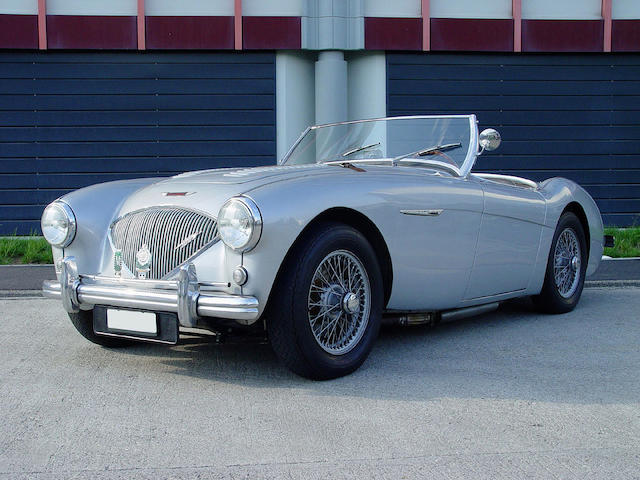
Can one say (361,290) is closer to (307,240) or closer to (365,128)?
(307,240)

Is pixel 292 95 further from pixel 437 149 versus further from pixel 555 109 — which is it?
pixel 437 149

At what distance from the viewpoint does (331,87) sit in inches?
485

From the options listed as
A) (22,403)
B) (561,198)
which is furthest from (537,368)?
(22,403)

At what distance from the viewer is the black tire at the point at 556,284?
5707mm

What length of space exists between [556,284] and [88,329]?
3.28m

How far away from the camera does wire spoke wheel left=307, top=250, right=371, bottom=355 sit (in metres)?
3.97

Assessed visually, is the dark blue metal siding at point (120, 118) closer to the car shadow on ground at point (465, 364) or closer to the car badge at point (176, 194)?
the car shadow on ground at point (465, 364)

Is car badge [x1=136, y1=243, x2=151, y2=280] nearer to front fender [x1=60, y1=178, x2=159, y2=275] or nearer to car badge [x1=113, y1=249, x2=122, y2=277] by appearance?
car badge [x1=113, y1=249, x2=122, y2=277]

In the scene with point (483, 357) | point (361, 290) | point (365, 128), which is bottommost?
point (483, 357)

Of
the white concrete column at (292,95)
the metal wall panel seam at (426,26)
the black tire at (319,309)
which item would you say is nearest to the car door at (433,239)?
the black tire at (319,309)

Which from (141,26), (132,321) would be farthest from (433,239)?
(141,26)

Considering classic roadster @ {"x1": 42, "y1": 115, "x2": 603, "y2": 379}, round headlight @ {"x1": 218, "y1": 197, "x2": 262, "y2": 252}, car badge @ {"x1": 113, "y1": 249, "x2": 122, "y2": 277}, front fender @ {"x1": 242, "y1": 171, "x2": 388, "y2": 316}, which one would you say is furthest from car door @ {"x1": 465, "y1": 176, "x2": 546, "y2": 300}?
car badge @ {"x1": 113, "y1": 249, "x2": 122, "y2": 277}

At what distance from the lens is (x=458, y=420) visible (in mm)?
3354

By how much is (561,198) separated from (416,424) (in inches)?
121
